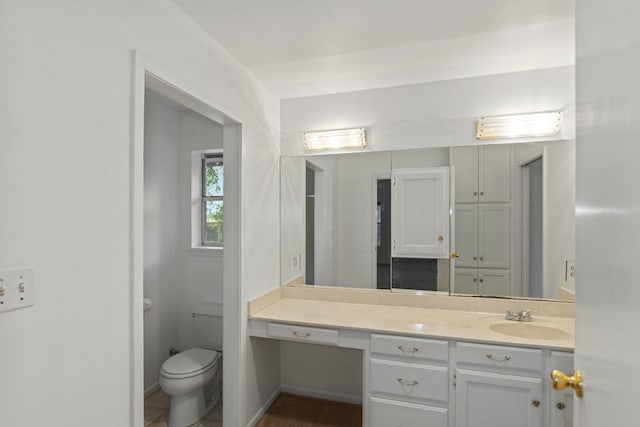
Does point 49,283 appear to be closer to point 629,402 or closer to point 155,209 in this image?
point 629,402

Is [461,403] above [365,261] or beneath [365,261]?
beneath

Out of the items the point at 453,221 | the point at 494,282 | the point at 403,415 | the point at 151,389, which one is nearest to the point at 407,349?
the point at 403,415

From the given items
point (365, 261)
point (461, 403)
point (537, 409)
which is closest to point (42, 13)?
point (365, 261)

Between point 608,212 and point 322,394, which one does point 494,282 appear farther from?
point 608,212

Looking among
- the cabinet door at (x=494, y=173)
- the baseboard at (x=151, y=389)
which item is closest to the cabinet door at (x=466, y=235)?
the cabinet door at (x=494, y=173)

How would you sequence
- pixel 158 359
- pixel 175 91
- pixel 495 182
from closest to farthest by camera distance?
pixel 175 91 → pixel 495 182 → pixel 158 359

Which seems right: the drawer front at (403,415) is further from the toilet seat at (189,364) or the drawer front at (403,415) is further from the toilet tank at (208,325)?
the toilet tank at (208,325)

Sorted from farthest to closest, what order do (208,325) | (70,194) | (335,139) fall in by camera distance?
(208,325) < (335,139) < (70,194)

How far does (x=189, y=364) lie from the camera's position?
2.26 m

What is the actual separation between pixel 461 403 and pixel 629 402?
1.40m

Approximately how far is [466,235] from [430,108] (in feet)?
3.10

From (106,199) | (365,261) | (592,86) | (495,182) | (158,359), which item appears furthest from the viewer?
(158,359)

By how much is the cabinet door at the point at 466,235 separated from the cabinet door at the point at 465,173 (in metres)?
0.06

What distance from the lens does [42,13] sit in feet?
3.11
